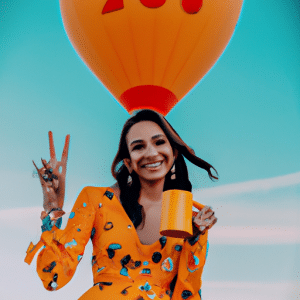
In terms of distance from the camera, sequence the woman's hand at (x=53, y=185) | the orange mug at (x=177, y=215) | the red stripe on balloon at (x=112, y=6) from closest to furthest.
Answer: the orange mug at (x=177, y=215) < the woman's hand at (x=53, y=185) < the red stripe on balloon at (x=112, y=6)

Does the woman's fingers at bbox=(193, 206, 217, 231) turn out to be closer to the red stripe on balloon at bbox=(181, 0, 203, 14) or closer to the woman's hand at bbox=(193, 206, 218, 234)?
the woman's hand at bbox=(193, 206, 218, 234)

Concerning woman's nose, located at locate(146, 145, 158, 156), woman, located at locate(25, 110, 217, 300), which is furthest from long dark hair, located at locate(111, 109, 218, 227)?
woman's nose, located at locate(146, 145, 158, 156)

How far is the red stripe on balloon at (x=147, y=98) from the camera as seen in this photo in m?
2.62

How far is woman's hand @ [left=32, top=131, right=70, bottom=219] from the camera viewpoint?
7.00ft

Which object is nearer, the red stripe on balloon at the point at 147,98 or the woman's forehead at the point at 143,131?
the woman's forehead at the point at 143,131

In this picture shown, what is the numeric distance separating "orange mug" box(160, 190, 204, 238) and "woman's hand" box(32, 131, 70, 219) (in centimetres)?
64

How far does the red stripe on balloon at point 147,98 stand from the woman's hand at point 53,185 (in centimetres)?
65

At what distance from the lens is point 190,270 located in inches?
80.6

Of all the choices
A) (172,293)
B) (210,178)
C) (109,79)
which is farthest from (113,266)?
(109,79)

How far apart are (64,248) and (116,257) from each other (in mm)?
269

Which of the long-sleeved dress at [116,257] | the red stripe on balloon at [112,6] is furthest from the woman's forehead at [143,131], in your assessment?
the red stripe on balloon at [112,6]

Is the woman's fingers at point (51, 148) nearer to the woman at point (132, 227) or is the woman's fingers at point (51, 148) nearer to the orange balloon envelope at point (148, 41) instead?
the woman at point (132, 227)

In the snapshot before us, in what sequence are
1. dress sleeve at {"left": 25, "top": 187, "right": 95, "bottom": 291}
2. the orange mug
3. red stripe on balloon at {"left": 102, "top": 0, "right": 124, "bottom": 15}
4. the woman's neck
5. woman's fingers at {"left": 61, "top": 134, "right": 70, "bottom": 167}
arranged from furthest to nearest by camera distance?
red stripe on balloon at {"left": 102, "top": 0, "right": 124, "bottom": 15}
the woman's neck
woman's fingers at {"left": 61, "top": 134, "right": 70, "bottom": 167}
dress sleeve at {"left": 25, "top": 187, "right": 95, "bottom": 291}
the orange mug

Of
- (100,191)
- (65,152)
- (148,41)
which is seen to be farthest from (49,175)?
(148,41)
